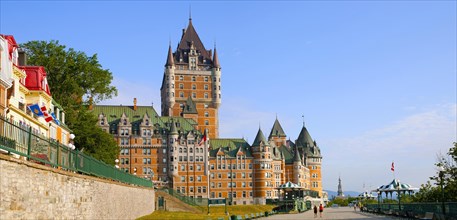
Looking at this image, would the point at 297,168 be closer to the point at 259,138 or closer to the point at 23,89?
the point at 259,138

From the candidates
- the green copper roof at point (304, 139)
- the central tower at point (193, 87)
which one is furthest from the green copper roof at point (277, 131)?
the central tower at point (193, 87)

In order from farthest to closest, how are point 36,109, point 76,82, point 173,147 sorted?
1. point 173,147
2. point 76,82
3. point 36,109

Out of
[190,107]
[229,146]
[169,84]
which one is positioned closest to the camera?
[229,146]

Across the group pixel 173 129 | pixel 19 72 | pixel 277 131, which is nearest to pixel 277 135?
pixel 277 131

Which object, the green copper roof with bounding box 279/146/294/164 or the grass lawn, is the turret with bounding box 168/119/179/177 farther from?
the green copper roof with bounding box 279/146/294/164

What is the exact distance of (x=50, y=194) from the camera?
19.2 meters

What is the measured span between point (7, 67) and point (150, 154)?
10479 centimetres

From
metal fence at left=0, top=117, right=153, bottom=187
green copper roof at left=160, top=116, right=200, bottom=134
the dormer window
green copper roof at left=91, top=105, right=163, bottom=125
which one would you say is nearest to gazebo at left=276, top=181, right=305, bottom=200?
green copper roof at left=160, top=116, right=200, bottom=134

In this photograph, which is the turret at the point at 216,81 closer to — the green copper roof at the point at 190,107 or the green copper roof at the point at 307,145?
the green copper roof at the point at 190,107

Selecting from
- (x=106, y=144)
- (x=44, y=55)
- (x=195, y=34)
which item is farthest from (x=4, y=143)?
(x=195, y=34)

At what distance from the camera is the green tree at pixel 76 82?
60.8 meters

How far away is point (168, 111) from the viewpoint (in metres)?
153

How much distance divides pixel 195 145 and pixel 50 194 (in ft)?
393

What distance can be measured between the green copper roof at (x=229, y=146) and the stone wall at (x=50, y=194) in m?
111
